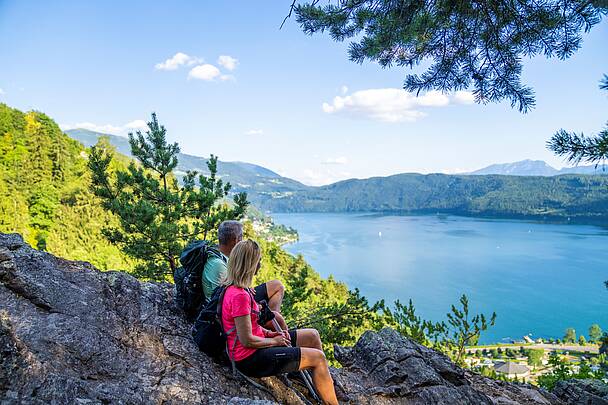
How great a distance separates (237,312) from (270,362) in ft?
1.51

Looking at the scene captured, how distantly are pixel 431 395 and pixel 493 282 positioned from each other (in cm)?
5104

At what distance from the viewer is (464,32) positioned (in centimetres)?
335

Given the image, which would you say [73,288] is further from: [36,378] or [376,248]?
[376,248]

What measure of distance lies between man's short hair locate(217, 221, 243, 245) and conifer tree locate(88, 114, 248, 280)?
16.0 feet

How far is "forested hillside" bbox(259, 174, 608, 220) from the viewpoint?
357 ft

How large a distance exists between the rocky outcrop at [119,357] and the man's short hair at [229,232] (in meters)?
0.89

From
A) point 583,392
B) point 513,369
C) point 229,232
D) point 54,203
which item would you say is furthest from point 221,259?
point 54,203

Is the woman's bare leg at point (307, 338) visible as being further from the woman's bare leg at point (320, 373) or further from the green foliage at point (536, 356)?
the green foliage at point (536, 356)

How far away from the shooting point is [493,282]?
157 feet

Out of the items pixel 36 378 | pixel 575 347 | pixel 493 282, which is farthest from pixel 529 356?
pixel 36 378

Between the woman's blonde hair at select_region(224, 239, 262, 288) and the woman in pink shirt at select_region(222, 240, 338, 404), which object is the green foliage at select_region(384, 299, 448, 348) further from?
the woman's blonde hair at select_region(224, 239, 262, 288)

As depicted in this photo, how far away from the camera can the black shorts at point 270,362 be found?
2521 millimetres

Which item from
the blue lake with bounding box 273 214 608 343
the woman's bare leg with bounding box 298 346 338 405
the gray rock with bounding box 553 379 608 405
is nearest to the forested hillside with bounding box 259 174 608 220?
the blue lake with bounding box 273 214 608 343

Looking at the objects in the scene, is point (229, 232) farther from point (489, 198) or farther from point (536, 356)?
point (489, 198)
